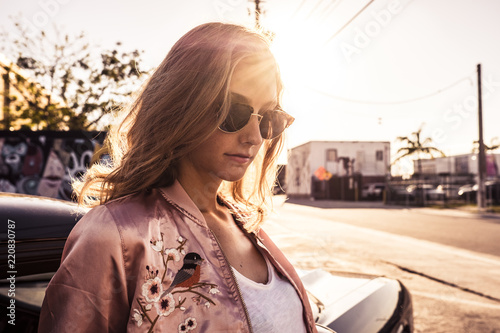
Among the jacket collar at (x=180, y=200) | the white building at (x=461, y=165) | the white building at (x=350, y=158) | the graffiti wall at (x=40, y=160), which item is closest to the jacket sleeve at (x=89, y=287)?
the jacket collar at (x=180, y=200)

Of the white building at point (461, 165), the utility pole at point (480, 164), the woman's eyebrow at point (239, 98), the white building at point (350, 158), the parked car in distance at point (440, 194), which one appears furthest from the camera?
the white building at point (461, 165)

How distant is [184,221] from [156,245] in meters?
0.15

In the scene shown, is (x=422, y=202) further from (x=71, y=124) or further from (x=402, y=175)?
(x=71, y=124)

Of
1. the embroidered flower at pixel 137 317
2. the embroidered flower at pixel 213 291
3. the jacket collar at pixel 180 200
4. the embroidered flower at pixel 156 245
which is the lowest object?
the embroidered flower at pixel 137 317

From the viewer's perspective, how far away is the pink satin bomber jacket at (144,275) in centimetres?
93

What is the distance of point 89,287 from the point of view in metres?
0.93

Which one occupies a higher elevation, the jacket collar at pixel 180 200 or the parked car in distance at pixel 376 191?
the jacket collar at pixel 180 200

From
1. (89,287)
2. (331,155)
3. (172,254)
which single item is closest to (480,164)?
(172,254)

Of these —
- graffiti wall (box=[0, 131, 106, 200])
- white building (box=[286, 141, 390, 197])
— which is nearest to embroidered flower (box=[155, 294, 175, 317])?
graffiti wall (box=[0, 131, 106, 200])

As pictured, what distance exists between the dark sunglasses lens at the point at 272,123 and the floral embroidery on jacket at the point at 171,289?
57 cm

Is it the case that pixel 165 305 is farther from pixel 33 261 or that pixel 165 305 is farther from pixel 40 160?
pixel 40 160

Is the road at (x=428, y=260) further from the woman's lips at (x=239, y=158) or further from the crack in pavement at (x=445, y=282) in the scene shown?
the woman's lips at (x=239, y=158)

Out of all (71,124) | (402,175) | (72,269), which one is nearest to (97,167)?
(72,269)

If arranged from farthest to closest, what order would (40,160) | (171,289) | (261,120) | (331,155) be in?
(331,155) → (40,160) → (261,120) → (171,289)
